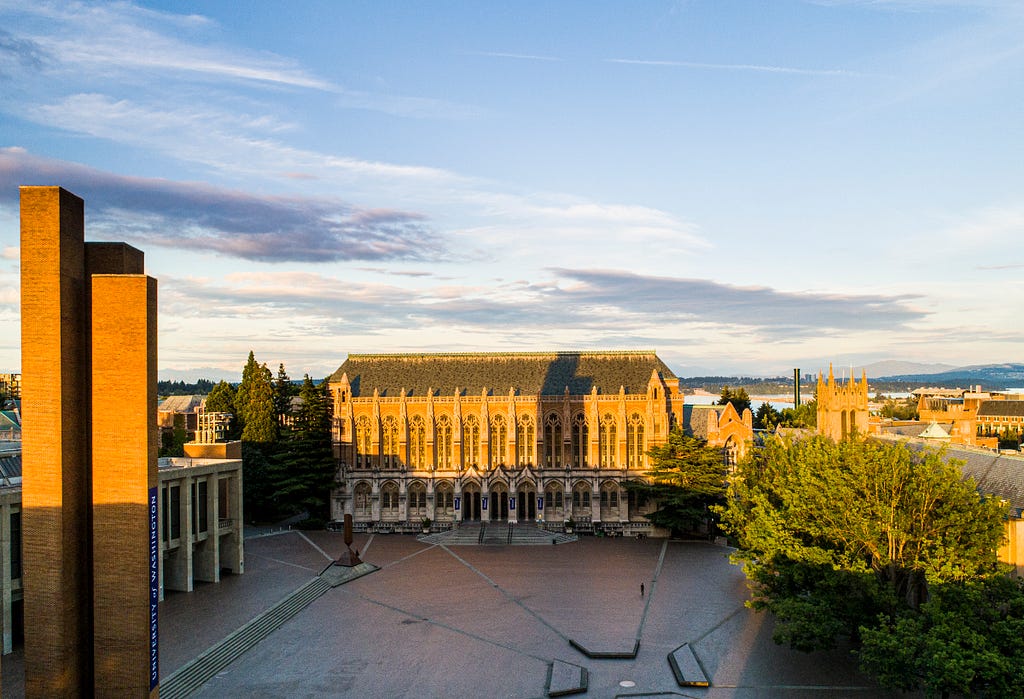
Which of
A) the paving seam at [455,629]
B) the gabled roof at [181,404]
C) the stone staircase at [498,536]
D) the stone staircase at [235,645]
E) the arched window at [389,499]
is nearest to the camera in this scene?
the stone staircase at [235,645]

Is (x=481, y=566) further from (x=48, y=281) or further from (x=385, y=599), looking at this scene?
(x=48, y=281)

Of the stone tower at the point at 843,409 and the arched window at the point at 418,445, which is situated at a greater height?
the stone tower at the point at 843,409

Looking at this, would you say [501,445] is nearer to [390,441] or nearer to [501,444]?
[501,444]

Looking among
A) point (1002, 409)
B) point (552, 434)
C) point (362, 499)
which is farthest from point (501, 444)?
point (1002, 409)

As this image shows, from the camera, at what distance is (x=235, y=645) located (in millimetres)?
38062

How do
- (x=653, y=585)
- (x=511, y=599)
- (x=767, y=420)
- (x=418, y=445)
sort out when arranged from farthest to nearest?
(x=767, y=420) < (x=418, y=445) < (x=653, y=585) < (x=511, y=599)

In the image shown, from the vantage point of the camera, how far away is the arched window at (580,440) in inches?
2975

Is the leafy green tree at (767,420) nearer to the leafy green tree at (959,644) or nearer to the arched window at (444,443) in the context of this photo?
the arched window at (444,443)

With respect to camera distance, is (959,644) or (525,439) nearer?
(959,644)

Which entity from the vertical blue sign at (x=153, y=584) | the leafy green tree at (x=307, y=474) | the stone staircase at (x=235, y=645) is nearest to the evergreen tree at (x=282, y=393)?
the leafy green tree at (x=307, y=474)

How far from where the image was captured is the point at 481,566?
57.6 m

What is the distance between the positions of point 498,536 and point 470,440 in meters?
10.8

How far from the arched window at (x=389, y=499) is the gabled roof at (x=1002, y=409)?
109m

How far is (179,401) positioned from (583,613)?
12406cm
